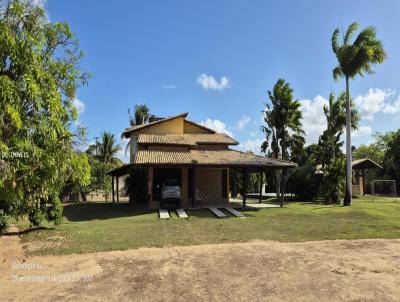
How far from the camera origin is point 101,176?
136 ft

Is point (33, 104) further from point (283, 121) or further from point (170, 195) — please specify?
point (283, 121)

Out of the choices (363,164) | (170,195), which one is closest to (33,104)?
(170,195)

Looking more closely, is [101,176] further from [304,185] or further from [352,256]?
[352,256]

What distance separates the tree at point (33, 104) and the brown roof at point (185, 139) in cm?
1261

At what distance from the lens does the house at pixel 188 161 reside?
2208 centimetres

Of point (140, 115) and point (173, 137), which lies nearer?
point (173, 137)

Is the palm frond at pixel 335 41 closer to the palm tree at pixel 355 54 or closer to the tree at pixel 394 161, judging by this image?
the palm tree at pixel 355 54

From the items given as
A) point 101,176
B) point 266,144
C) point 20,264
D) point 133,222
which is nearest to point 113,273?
point 20,264

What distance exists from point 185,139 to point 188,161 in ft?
15.8

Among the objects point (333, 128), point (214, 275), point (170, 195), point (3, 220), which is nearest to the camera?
point (214, 275)

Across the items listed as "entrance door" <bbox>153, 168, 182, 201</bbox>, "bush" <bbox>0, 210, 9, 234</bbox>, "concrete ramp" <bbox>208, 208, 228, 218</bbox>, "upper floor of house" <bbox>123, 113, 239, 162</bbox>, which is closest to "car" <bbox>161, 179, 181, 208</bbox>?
"concrete ramp" <bbox>208, 208, 228, 218</bbox>

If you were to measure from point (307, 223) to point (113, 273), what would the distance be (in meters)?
11.0

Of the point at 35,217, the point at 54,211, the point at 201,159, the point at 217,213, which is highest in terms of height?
the point at 201,159

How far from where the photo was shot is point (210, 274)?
863 centimetres
